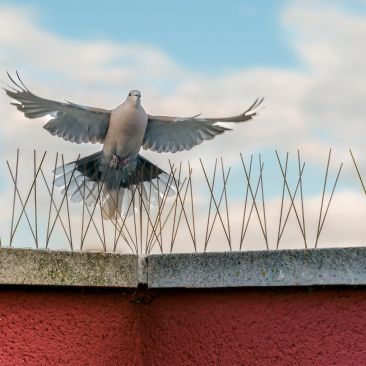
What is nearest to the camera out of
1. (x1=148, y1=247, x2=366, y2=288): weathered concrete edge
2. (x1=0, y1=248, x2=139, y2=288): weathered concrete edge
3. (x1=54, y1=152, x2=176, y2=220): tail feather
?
(x1=148, y1=247, x2=366, y2=288): weathered concrete edge

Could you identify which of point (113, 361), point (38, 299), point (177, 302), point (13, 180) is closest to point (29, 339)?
point (38, 299)

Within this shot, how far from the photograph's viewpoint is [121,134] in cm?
684

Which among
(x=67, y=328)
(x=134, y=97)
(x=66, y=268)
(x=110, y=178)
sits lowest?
(x=67, y=328)

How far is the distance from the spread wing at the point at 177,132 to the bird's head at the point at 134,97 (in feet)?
0.72

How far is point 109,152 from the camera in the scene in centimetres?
701

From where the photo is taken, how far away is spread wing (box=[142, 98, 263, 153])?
6809mm

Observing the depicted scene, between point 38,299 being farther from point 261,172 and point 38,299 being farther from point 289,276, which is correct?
point 261,172

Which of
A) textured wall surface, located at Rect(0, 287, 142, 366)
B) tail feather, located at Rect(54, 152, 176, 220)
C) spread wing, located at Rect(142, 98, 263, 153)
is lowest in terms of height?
textured wall surface, located at Rect(0, 287, 142, 366)

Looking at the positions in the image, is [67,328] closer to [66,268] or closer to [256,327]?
[66,268]

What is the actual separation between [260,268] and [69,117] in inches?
163

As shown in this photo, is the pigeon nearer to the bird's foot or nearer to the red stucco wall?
the bird's foot

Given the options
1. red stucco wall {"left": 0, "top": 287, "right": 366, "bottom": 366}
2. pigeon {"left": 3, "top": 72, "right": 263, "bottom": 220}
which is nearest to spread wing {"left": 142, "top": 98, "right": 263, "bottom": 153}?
pigeon {"left": 3, "top": 72, "right": 263, "bottom": 220}

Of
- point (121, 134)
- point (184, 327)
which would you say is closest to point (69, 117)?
point (121, 134)

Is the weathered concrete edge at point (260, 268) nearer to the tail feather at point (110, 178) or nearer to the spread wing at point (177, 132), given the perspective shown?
the spread wing at point (177, 132)
